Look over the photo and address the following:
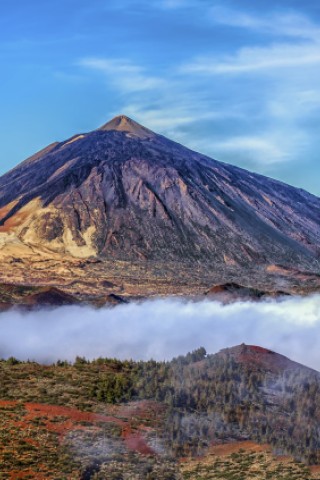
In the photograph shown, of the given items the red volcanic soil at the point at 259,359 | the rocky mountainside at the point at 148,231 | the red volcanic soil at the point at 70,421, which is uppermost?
the rocky mountainside at the point at 148,231

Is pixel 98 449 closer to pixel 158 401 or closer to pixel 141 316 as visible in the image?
pixel 158 401

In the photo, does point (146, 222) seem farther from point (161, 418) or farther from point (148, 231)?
point (161, 418)

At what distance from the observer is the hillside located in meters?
32.6

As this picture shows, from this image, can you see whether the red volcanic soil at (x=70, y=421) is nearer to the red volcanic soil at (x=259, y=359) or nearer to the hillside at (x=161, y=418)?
the hillside at (x=161, y=418)

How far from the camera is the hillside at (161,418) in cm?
3259

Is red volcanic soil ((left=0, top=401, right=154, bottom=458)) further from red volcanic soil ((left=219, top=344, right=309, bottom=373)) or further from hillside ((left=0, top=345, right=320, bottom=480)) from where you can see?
red volcanic soil ((left=219, top=344, right=309, bottom=373))

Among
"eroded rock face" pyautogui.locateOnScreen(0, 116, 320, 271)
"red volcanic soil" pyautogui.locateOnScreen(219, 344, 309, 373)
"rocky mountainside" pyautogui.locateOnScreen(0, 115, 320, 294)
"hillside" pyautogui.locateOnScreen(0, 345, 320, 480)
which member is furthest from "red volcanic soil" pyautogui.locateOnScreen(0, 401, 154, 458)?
"eroded rock face" pyautogui.locateOnScreen(0, 116, 320, 271)

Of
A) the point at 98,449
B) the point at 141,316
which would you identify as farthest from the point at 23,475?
the point at 141,316

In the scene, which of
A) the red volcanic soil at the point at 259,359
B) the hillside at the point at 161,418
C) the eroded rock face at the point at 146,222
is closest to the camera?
the hillside at the point at 161,418

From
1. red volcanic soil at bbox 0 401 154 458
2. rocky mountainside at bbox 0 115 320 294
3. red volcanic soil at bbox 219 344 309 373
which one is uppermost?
rocky mountainside at bbox 0 115 320 294

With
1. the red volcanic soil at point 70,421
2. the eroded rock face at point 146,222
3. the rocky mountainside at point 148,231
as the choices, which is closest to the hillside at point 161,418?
the red volcanic soil at point 70,421

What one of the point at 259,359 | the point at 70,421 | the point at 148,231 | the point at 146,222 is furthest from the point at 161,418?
the point at 146,222

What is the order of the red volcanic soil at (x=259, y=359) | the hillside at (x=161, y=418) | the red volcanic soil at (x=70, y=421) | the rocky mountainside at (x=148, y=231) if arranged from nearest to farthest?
1. the hillside at (x=161, y=418)
2. the red volcanic soil at (x=70, y=421)
3. the red volcanic soil at (x=259, y=359)
4. the rocky mountainside at (x=148, y=231)

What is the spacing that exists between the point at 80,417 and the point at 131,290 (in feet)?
329
